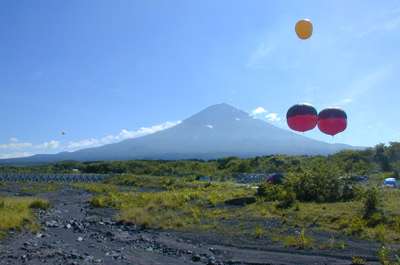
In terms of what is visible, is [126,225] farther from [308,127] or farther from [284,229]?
[308,127]

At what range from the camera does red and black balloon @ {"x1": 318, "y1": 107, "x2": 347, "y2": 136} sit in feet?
46.9

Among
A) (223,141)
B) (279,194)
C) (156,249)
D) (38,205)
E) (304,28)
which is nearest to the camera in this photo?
(156,249)

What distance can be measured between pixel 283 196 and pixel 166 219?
5.17 meters

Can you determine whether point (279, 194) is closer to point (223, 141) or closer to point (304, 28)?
point (304, 28)

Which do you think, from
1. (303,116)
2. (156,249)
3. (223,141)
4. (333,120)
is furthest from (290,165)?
(223,141)

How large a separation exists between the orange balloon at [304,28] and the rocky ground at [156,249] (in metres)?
9.58

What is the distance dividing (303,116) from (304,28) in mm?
4464

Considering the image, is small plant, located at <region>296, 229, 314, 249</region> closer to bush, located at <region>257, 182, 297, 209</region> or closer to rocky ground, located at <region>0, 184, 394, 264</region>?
rocky ground, located at <region>0, 184, 394, 264</region>

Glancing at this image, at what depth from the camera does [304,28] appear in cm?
1296

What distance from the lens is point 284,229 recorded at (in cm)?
821

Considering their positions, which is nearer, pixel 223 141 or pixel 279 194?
pixel 279 194

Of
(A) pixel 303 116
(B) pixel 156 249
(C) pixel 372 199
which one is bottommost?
(B) pixel 156 249

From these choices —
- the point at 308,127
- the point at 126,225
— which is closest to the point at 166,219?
the point at 126,225

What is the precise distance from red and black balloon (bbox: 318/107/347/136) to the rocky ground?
328 inches
